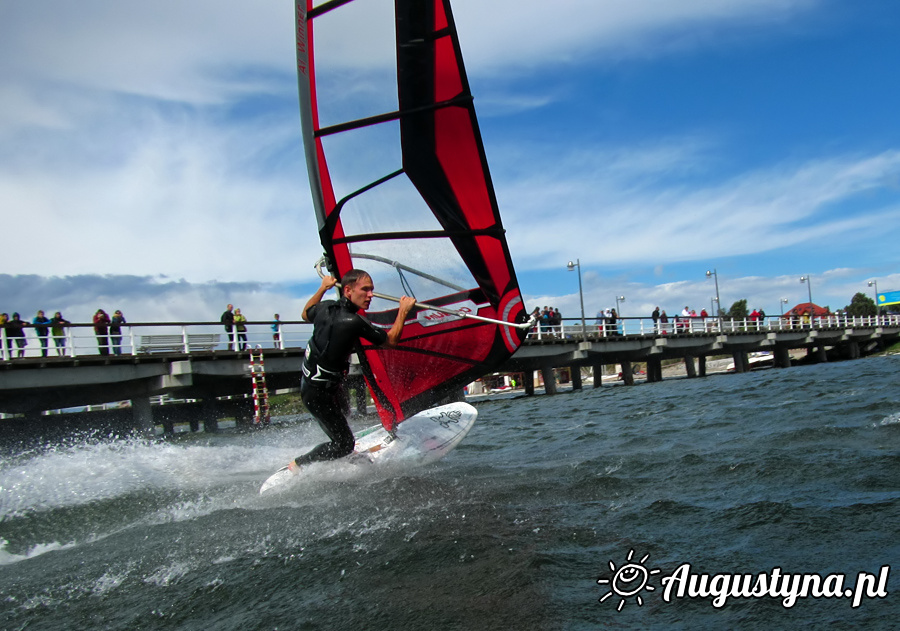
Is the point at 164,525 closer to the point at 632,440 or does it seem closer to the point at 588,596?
the point at 588,596

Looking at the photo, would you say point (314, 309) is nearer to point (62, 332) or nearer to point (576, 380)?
point (62, 332)

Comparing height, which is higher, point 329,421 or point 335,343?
point 335,343

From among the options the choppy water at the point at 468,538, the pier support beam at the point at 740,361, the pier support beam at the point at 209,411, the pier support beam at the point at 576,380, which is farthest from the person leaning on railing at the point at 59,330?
the pier support beam at the point at 740,361

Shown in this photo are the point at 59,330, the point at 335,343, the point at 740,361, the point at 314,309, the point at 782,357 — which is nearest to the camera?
the point at 335,343

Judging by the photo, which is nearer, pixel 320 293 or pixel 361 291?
pixel 361 291

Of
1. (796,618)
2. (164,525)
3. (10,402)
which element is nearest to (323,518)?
(164,525)

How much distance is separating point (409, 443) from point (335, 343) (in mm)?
1616

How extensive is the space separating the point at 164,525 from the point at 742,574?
3168 mm

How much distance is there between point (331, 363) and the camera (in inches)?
199

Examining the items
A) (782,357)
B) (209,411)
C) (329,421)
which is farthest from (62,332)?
(782,357)

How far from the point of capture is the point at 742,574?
2.51 m

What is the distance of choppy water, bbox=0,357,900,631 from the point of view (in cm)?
241

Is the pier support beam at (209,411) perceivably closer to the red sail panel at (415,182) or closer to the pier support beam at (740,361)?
the red sail panel at (415,182)

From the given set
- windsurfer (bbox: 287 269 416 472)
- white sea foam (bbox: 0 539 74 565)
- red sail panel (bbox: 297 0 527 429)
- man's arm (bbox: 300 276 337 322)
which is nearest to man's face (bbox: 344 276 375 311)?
windsurfer (bbox: 287 269 416 472)
